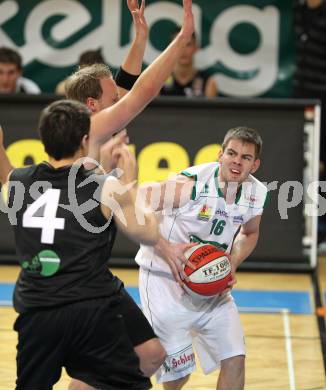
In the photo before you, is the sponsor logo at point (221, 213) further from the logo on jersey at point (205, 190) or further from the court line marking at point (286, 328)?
the court line marking at point (286, 328)

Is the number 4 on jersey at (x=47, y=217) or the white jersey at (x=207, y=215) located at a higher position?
the number 4 on jersey at (x=47, y=217)

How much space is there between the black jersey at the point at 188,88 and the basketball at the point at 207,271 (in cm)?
644

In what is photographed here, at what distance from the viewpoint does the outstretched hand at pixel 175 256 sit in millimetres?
6266

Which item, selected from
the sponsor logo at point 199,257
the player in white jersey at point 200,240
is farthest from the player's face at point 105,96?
the sponsor logo at point 199,257

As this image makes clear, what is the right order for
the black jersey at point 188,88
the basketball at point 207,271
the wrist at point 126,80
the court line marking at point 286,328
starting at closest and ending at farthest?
the basketball at point 207,271 → the wrist at point 126,80 → the court line marking at point 286,328 → the black jersey at point 188,88

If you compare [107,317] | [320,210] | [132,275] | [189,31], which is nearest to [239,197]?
[189,31]

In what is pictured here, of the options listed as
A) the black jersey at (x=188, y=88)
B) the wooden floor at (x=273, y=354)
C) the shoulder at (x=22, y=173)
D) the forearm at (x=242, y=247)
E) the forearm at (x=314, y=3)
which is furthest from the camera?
the forearm at (x=314, y=3)

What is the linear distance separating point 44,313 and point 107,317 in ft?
1.12

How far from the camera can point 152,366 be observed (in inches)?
227

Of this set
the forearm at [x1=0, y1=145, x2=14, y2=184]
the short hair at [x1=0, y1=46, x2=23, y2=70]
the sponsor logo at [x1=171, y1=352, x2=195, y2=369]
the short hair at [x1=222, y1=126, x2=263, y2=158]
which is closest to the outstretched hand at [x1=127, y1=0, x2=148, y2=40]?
the short hair at [x1=222, y1=126, x2=263, y2=158]

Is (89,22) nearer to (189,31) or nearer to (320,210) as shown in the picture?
(320,210)

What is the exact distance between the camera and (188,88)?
41.5ft

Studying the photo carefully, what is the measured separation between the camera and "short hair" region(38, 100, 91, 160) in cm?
496

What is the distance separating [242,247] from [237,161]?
2.01 feet
